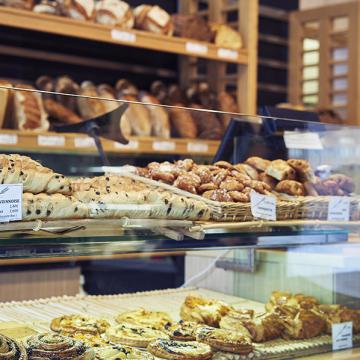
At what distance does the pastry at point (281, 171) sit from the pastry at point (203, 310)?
363 millimetres

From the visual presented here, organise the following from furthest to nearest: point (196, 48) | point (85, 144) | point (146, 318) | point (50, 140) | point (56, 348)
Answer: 1. point (196, 48)
2. point (50, 140)
3. point (85, 144)
4. point (146, 318)
5. point (56, 348)

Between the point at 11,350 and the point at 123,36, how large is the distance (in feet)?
6.88

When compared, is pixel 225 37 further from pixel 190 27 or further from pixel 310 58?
pixel 310 58

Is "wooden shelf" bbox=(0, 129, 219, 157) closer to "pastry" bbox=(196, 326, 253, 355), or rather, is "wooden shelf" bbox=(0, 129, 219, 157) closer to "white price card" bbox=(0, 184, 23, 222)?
"white price card" bbox=(0, 184, 23, 222)

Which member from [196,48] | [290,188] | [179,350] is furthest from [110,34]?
[179,350]

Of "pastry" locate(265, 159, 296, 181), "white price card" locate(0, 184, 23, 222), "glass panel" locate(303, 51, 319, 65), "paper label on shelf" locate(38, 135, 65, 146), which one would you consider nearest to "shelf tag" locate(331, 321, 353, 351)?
"pastry" locate(265, 159, 296, 181)

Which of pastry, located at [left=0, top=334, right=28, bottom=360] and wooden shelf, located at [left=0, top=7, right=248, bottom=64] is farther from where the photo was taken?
wooden shelf, located at [left=0, top=7, right=248, bottom=64]

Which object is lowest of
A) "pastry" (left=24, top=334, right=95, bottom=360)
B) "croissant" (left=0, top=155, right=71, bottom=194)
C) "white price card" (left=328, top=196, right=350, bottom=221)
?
"pastry" (left=24, top=334, right=95, bottom=360)

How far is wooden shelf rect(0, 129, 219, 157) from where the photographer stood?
1.91m

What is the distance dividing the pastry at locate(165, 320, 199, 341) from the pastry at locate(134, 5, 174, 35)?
6.37 feet

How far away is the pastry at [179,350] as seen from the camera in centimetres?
144

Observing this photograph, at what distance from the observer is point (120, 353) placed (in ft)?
4.66

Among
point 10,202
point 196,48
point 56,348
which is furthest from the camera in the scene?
point 196,48

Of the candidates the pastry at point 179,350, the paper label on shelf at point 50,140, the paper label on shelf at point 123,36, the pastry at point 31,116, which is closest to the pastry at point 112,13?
the paper label on shelf at point 123,36
